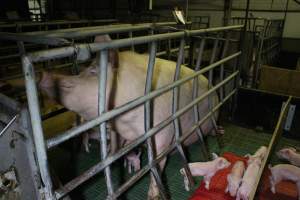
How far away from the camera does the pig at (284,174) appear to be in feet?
6.85

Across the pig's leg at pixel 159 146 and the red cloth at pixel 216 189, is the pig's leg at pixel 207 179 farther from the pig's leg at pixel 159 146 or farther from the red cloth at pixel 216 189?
the pig's leg at pixel 159 146

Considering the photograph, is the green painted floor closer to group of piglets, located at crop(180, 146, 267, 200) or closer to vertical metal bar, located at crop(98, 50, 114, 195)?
group of piglets, located at crop(180, 146, 267, 200)

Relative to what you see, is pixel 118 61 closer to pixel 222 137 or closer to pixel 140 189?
pixel 140 189

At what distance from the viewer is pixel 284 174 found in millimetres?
2143

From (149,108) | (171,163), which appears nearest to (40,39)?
(149,108)

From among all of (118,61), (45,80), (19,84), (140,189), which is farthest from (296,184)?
(19,84)

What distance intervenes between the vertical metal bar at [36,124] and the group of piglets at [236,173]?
4.31 ft

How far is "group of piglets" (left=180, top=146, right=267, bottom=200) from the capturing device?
1956 mm

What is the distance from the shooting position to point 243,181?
78.7 inches

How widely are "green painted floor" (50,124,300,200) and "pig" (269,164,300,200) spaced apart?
48cm

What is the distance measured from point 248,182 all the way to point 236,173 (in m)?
0.12

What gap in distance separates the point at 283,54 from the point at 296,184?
577cm

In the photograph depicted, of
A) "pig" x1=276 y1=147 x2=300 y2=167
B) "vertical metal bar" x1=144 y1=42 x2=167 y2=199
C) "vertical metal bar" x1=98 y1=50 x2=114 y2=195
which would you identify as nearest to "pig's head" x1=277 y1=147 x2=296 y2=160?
"pig" x1=276 y1=147 x2=300 y2=167

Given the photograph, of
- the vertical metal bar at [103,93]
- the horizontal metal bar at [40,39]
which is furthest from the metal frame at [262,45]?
the horizontal metal bar at [40,39]
